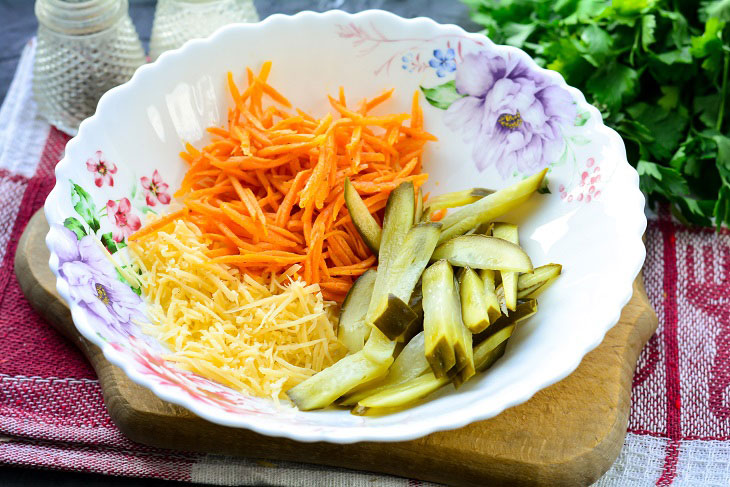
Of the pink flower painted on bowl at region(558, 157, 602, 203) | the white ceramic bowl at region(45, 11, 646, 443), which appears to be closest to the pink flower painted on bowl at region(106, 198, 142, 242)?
the white ceramic bowl at region(45, 11, 646, 443)

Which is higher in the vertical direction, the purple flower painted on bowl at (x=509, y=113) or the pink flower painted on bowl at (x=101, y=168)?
the pink flower painted on bowl at (x=101, y=168)

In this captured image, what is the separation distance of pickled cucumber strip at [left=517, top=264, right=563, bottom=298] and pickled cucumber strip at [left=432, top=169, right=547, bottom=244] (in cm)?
24

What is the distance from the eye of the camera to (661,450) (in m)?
2.12

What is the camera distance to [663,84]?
2.77 meters

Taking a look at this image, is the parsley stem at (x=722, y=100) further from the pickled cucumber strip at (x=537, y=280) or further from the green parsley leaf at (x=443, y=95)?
the pickled cucumber strip at (x=537, y=280)

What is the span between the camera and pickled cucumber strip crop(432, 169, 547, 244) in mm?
2156

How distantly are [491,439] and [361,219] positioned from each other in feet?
2.27

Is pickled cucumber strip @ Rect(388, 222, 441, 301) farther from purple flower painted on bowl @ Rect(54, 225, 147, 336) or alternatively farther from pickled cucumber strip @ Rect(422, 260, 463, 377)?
purple flower painted on bowl @ Rect(54, 225, 147, 336)

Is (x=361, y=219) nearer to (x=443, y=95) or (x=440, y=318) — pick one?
(x=440, y=318)

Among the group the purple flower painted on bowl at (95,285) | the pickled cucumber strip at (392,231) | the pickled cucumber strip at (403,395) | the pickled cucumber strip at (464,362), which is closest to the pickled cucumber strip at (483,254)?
the pickled cucumber strip at (392,231)

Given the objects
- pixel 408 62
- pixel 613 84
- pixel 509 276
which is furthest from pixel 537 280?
pixel 613 84

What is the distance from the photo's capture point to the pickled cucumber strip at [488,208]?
216 cm

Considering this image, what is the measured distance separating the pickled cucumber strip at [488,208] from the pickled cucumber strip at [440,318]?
0.74ft

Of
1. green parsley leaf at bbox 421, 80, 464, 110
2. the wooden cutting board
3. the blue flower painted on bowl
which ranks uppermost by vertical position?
the blue flower painted on bowl
